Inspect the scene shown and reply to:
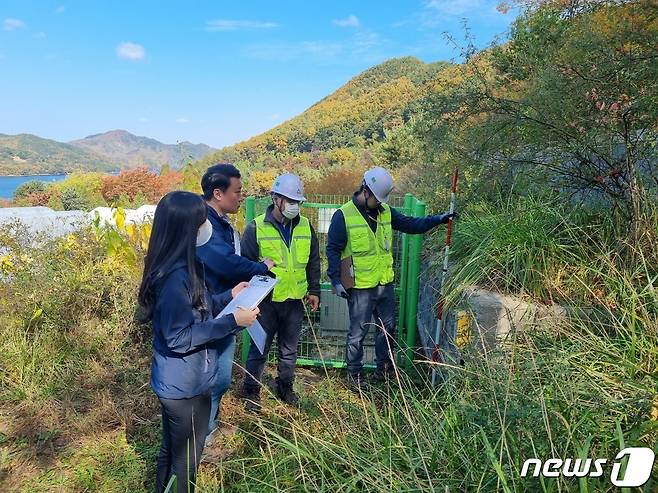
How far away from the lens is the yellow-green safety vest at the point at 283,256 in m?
3.66

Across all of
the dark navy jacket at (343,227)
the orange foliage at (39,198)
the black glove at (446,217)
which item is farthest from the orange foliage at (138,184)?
the black glove at (446,217)

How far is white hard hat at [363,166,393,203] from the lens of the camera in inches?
148

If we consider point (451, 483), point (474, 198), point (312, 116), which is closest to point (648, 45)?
point (474, 198)

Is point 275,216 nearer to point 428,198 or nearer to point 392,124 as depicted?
point 428,198

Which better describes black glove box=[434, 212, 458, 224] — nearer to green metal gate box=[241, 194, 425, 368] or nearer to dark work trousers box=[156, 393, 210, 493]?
green metal gate box=[241, 194, 425, 368]

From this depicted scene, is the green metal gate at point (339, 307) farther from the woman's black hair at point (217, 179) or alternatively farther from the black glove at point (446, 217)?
the woman's black hair at point (217, 179)

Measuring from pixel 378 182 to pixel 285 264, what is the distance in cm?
103

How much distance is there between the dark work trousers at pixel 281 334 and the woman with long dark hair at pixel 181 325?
1320mm

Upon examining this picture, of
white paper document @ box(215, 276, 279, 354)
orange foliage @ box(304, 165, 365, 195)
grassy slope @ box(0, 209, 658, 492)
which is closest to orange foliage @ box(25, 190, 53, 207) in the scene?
orange foliage @ box(304, 165, 365, 195)

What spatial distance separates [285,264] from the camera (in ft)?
12.0

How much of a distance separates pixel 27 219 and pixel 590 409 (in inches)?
276

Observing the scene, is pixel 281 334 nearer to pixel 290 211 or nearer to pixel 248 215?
pixel 290 211

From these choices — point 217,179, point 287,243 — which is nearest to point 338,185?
point 287,243

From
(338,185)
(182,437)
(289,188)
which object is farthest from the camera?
(338,185)
